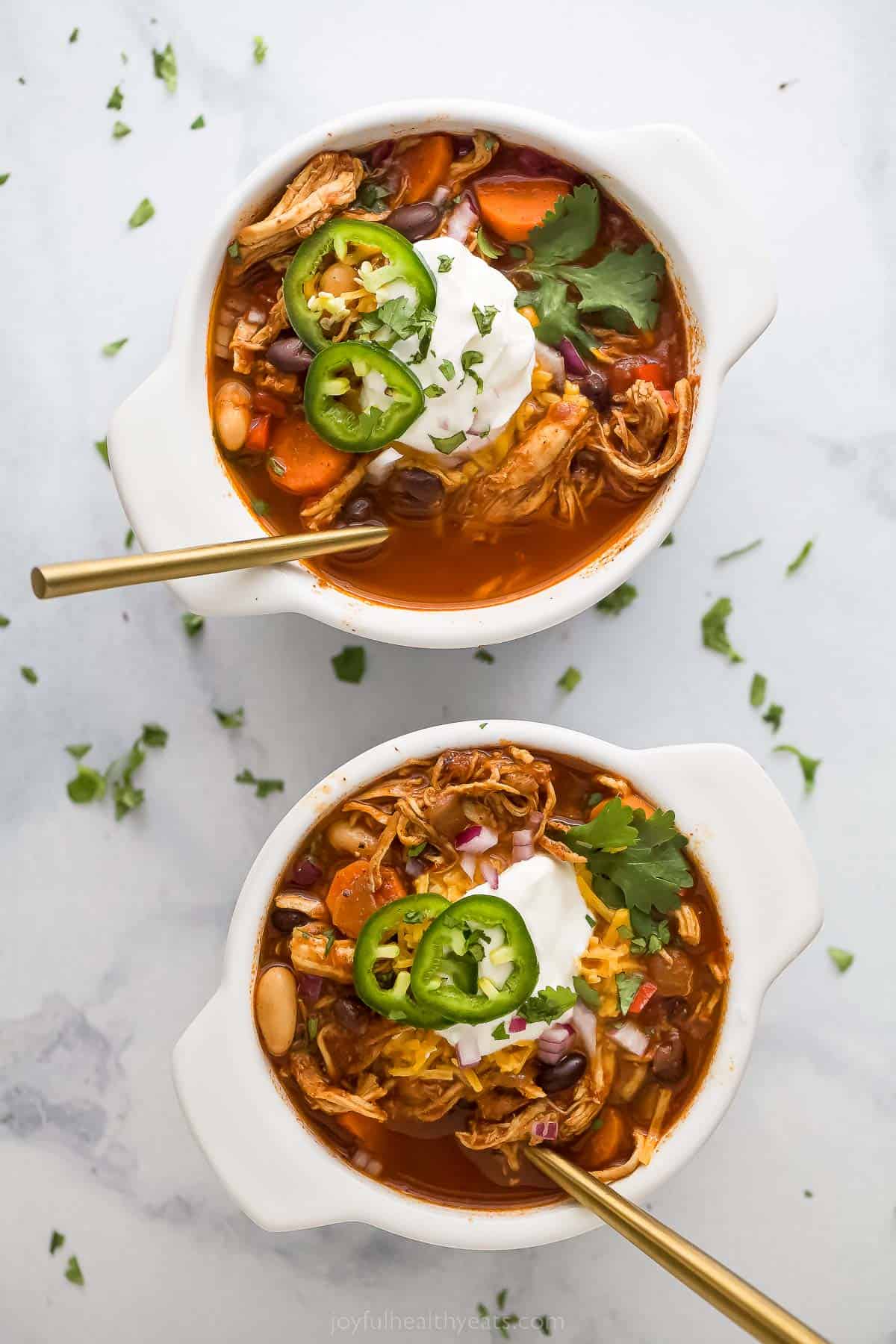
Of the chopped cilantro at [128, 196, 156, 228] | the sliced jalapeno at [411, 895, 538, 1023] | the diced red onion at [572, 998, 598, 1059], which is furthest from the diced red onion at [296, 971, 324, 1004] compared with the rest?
the chopped cilantro at [128, 196, 156, 228]

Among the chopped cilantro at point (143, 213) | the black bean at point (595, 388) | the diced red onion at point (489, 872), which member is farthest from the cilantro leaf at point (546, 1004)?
the chopped cilantro at point (143, 213)

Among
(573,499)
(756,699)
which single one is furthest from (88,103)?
(756,699)

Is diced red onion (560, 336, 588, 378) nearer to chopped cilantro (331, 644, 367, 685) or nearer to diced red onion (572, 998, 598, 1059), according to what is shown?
chopped cilantro (331, 644, 367, 685)

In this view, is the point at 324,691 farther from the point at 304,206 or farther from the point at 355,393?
the point at 304,206

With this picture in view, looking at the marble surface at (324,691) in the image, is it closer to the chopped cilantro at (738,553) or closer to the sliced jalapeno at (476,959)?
the chopped cilantro at (738,553)

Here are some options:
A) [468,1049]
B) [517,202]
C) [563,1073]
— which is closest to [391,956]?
[468,1049]
